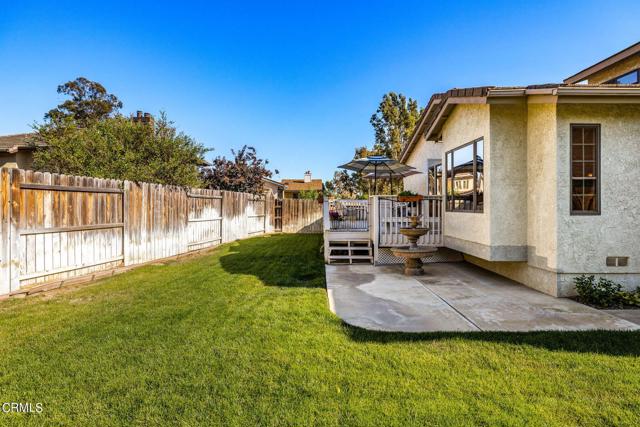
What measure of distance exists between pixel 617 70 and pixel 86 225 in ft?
48.5

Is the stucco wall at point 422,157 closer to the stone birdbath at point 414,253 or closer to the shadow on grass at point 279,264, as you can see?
the stone birdbath at point 414,253

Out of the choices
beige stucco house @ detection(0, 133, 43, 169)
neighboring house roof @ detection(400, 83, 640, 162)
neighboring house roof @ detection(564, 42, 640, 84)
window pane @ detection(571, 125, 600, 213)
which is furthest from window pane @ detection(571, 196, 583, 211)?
beige stucco house @ detection(0, 133, 43, 169)

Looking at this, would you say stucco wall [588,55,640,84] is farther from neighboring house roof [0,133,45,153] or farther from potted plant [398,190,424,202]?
neighboring house roof [0,133,45,153]

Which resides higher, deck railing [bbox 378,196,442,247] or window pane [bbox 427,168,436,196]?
window pane [bbox 427,168,436,196]

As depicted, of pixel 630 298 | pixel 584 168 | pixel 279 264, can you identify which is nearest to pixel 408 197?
pixel 584 168

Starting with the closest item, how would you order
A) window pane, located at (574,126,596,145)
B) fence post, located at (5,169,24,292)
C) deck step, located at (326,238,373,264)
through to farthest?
fence post, located at (5,169,24,292)
window pane, located at (574,126,596,145)
deck step, located at (326,238,373,264)

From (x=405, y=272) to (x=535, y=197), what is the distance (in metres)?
3.33

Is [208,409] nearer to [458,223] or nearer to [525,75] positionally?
[458,223]

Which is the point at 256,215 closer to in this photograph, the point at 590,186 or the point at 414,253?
the point at 414,253

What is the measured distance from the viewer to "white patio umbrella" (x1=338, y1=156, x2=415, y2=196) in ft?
37.0

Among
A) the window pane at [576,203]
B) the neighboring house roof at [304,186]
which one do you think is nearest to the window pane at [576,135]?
the window pane at [576,203]

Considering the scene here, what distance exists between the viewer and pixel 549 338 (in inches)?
162

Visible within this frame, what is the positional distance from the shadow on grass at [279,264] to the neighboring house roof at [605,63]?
10.2 meters

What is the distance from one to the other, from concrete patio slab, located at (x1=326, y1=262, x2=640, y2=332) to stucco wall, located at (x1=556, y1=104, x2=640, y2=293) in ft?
3.31
